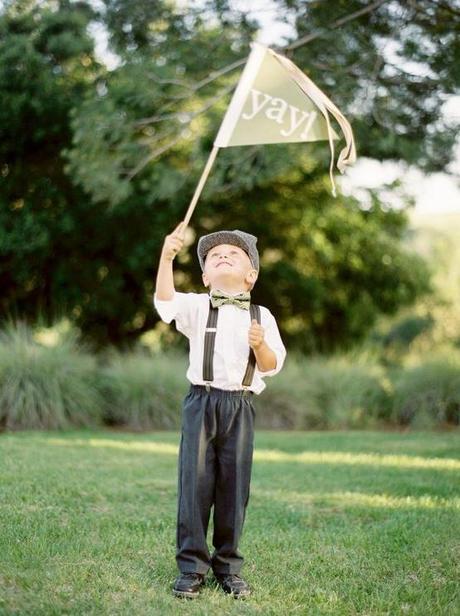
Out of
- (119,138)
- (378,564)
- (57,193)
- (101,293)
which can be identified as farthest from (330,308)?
(378,564)

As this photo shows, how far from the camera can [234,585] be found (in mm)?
4039

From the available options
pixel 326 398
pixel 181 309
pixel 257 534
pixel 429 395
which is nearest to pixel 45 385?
pixel 326 398

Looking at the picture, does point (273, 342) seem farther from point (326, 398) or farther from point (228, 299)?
point (326, 398)

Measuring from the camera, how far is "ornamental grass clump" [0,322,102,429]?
10664 millimetres

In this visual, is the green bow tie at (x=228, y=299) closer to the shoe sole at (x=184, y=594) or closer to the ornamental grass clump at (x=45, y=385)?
the shoe sole at (x=184, y=594)

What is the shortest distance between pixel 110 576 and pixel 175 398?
7.94 metres

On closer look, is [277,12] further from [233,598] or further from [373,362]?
[233,598]

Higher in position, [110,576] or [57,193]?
[57,193]

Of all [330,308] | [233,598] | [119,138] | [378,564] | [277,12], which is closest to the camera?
[233,598]

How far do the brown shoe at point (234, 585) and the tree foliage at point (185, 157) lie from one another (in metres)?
6.51

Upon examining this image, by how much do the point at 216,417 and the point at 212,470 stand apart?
A: 0.27 metres

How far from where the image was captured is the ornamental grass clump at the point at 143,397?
11.8m

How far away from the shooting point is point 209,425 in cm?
404

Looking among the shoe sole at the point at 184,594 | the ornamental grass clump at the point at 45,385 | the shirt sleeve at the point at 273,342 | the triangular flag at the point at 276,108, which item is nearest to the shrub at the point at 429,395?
the ornamental grass clump at the point at 45,385
